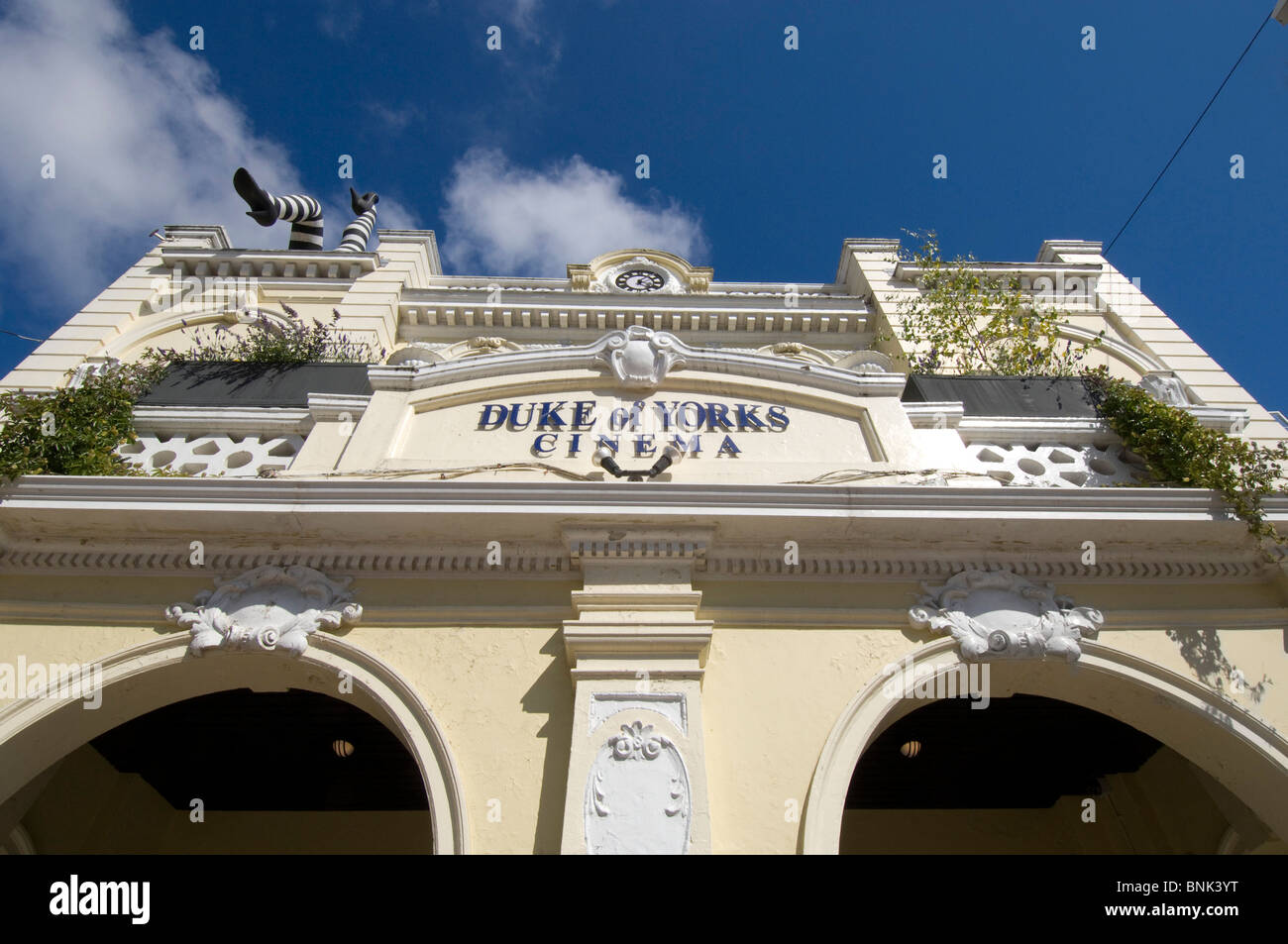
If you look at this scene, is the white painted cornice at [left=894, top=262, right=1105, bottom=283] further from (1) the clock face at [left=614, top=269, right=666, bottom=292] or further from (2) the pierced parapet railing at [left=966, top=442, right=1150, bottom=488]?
(2) the pierced parapet railing at [left=966, top=442, right=1150, bottom=488]

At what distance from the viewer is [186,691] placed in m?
5.49

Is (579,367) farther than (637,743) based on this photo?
Yes

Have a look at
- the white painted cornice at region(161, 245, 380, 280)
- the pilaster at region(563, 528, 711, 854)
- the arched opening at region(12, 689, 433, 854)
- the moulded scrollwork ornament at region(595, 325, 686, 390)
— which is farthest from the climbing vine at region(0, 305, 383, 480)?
the white painted cornice at region(161, 245, 380, 280)

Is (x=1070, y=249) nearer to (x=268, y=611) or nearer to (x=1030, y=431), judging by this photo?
(x=1030, y=431)

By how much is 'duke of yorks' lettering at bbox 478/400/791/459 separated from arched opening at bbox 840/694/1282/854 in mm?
2641

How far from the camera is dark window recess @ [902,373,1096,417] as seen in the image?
717 cm

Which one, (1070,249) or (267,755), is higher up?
(1070,249)

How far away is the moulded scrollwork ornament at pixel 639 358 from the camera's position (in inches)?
283

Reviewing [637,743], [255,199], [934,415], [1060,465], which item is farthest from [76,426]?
[255,199]

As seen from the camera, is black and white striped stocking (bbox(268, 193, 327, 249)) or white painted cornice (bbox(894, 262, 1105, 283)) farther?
black and white striped stocking (bbox(268, 193, 327, 249))

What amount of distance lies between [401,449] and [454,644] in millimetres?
2006

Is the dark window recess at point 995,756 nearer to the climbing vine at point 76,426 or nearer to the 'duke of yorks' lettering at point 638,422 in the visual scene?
the 'duke of yorks' lettering at point 638,422

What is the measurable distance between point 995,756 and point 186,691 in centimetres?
634
